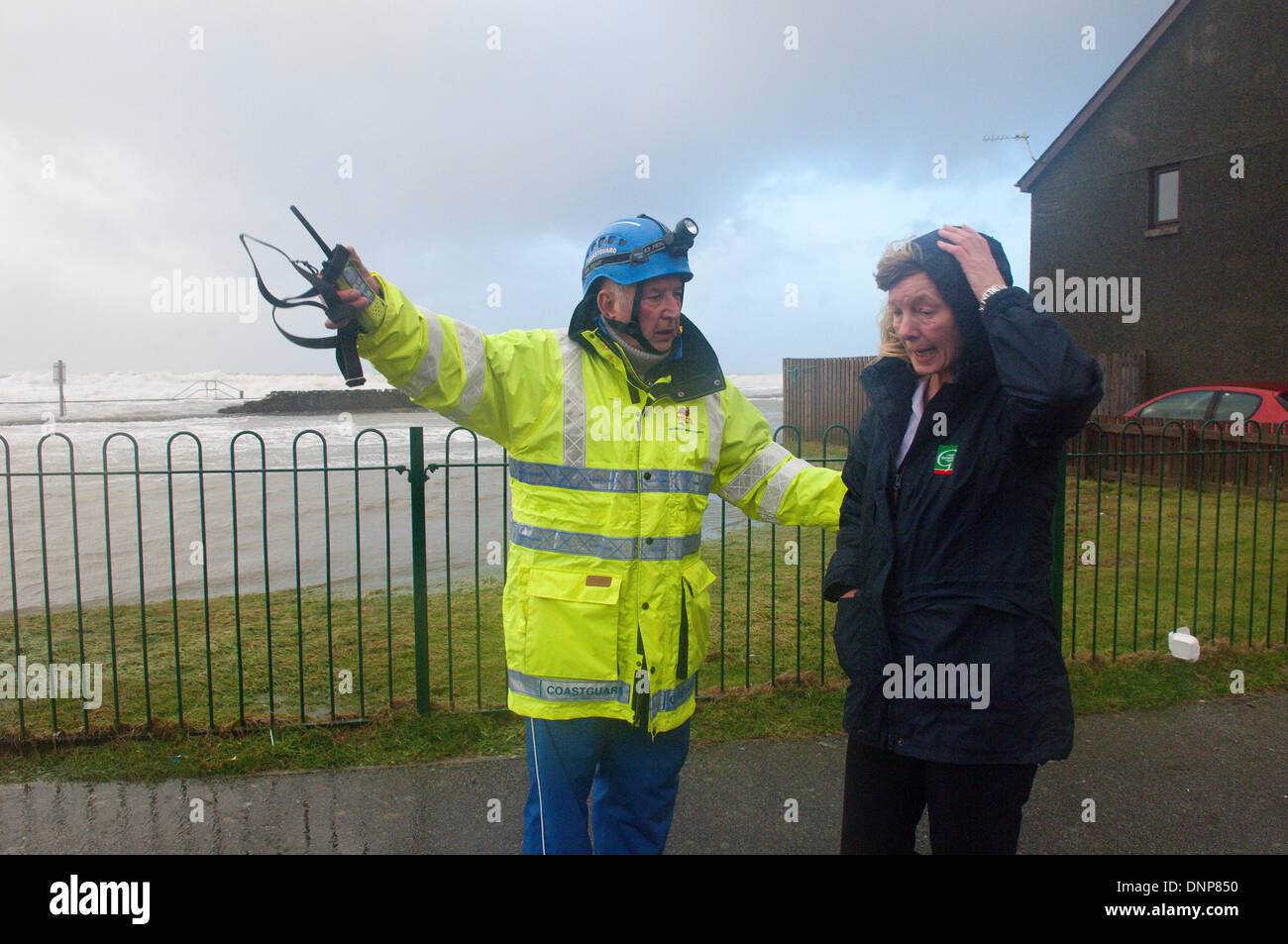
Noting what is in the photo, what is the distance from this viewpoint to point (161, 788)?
3.67m

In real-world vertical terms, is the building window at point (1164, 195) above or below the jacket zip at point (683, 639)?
above

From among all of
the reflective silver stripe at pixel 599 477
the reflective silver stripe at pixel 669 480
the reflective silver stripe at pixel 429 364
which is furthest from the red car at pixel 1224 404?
the reflective silver stripe at pixel 429 364

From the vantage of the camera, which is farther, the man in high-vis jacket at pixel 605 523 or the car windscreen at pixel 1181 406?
the car windscreen at pixel 1181 406

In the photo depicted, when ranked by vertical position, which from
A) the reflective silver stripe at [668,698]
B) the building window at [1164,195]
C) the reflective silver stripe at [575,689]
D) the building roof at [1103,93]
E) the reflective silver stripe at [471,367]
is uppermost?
the building roof at [1103,93]

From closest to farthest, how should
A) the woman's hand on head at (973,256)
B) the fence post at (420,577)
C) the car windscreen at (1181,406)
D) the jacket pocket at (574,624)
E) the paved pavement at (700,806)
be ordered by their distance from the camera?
the woman's hand on head at (973,256)
the jacket pocket at (574,624)
the paved pavement at (700,806)
the fence post at (420,577)
the car windscreen at (1181,406)

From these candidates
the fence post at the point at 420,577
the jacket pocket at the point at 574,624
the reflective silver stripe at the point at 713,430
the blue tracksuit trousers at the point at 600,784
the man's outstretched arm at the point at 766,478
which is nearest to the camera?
the jacket pocket at the point at 574,624

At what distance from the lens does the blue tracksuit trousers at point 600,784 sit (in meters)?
2.39

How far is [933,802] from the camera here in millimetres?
2004

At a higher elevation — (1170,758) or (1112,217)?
(1112,217)

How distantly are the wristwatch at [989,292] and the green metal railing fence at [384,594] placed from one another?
1.28m

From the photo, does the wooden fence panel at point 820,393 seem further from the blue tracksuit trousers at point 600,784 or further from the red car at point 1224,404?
the blue tracksuit trousers at point 600,784

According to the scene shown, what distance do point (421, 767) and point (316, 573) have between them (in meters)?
5.12
